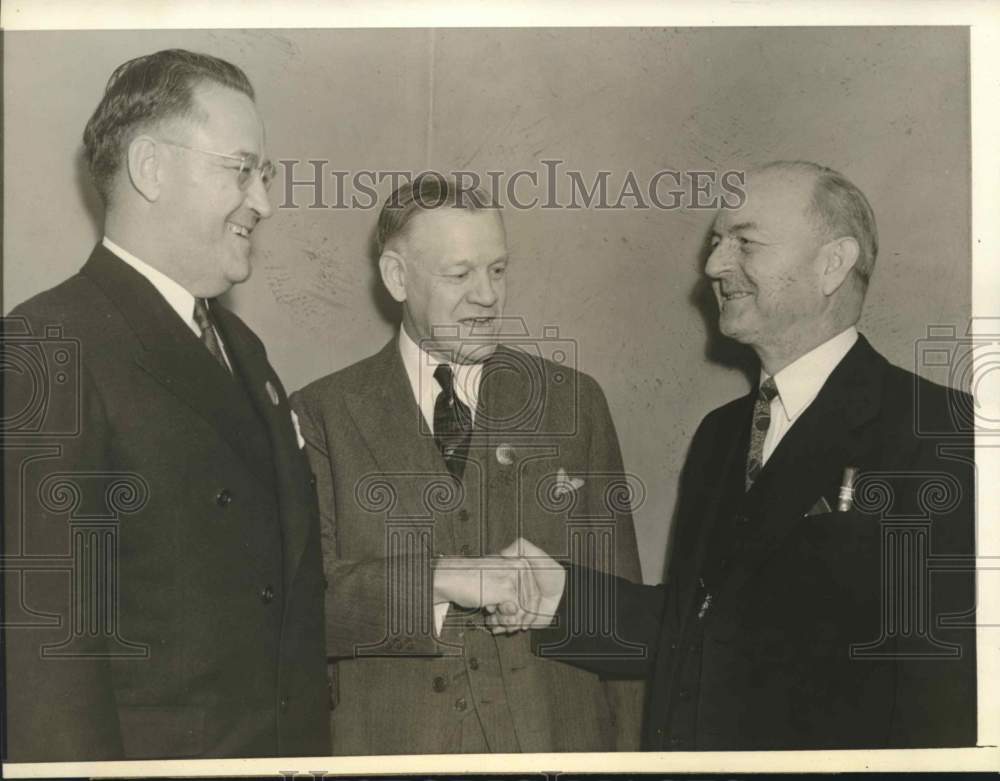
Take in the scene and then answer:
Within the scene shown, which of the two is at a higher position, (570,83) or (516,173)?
(570,83)

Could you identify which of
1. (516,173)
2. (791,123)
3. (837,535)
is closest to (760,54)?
(791,123)

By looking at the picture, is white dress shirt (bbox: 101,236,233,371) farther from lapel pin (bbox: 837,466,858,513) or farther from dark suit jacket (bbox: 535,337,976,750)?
lapel pin (bbox: 837,466,858,513)

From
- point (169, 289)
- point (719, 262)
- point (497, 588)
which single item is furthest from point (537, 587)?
point (169, 289)

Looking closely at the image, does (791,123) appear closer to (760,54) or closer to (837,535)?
(760,54)

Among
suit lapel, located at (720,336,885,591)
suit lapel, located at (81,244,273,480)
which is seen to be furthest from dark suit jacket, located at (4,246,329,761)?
suit lapel, located at (720,336,885,591)

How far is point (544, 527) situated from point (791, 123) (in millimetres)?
1228

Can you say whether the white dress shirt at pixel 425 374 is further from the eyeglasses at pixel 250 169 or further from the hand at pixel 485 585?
the eyeglasses at pixel 250 169

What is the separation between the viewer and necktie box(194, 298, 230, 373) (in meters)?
2.95

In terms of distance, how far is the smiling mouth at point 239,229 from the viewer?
3012 mm

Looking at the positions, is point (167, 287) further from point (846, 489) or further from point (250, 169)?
point (846, 489)

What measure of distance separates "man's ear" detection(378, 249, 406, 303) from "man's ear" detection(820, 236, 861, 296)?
3.50ft

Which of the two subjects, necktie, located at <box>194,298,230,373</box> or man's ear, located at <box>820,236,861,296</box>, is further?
man's ear, located at <box>820,236,861,296</box>

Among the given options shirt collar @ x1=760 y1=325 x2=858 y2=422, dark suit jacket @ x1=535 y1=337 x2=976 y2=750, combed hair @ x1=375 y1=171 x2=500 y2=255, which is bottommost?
dark suit jacket @ x1=535 y1=337 x2=976 y2=750

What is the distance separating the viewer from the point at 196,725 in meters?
2.96
